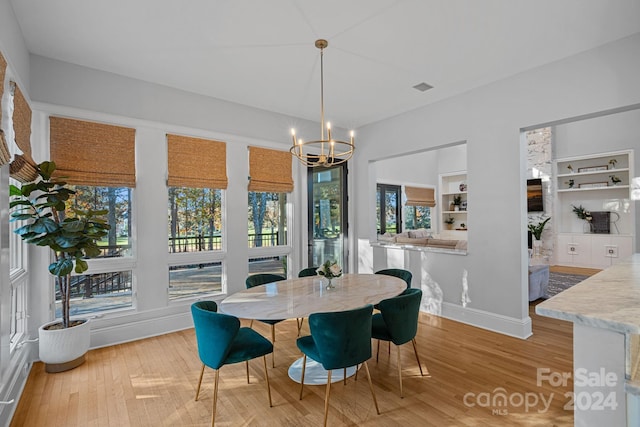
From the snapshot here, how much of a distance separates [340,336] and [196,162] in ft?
9.78

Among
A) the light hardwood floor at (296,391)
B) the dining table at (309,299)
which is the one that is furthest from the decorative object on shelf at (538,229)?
the dining table at (309,299)

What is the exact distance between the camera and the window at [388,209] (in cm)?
762

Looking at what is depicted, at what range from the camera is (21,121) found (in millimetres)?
2508

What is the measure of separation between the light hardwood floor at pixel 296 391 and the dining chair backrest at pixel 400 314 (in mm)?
468

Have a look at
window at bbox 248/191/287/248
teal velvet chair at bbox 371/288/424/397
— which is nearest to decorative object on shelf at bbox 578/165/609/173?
window at bbox 248/191/287/248

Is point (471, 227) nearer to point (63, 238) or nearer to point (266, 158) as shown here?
point (266, 158)

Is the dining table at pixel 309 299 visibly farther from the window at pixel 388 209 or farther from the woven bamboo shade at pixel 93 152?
the window at pixel 388 209

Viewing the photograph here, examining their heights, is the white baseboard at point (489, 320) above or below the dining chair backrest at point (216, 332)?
below

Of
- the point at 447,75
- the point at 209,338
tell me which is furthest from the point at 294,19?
the point at 209,338

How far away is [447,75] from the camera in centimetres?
355

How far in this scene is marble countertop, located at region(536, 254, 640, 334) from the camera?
0.89 meters

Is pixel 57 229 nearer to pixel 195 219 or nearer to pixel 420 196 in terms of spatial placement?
pixel 195 219


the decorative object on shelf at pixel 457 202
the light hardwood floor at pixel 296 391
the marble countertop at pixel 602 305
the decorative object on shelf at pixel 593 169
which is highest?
the decorative object on shelf at pixel 593 169

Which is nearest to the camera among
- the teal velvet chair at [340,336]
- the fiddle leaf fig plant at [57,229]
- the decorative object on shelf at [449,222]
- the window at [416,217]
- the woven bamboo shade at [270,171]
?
the teal velvet chair at [340,336]
